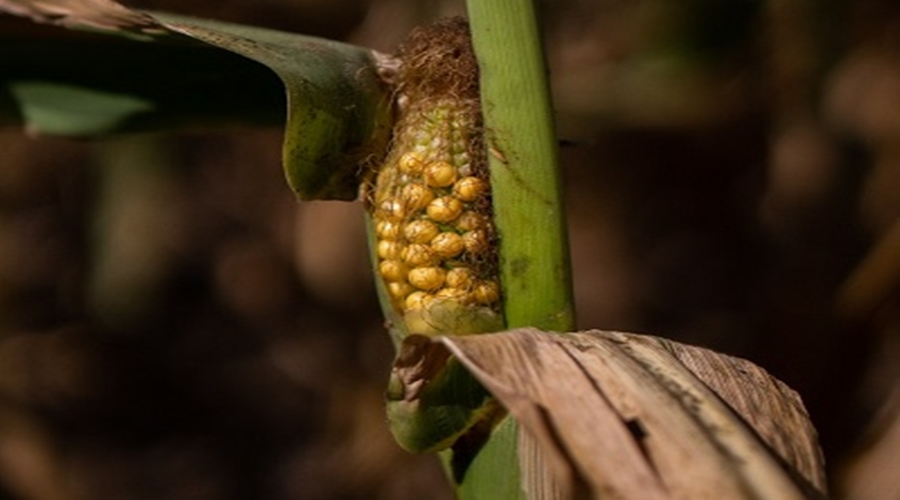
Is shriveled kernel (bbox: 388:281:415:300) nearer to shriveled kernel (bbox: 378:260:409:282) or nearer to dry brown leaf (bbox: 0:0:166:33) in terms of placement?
shriveled kernel (bbox: 378:260:409:282)

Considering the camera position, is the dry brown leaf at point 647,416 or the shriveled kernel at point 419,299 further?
the shriveled kernel at point 419,299

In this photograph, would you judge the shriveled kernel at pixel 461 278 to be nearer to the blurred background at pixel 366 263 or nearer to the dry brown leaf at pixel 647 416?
the dry brown leaf at pixel 647 416

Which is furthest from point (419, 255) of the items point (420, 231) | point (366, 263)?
point (366, 263)

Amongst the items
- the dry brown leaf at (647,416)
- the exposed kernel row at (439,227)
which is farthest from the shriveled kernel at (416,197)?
the dry brown leaf at (647,416)

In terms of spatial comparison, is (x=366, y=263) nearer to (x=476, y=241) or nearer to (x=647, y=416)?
(x=476, y=241)

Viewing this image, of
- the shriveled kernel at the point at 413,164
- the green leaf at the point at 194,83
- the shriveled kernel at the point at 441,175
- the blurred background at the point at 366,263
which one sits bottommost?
the blurred background at the point at 366,263
